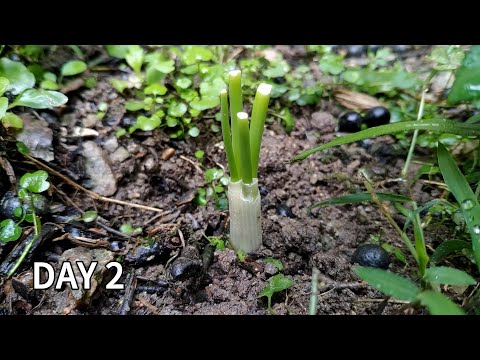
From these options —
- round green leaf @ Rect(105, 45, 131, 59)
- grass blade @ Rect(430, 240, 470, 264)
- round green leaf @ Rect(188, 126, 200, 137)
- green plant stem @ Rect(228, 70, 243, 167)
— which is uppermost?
green plant stem @ Rect(228, 70, 243, 167)

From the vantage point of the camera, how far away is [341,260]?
182 centimetres

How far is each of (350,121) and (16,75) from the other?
1701mm

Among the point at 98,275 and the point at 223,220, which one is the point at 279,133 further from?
the point at 98,275

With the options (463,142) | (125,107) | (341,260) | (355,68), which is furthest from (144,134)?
(463,142)

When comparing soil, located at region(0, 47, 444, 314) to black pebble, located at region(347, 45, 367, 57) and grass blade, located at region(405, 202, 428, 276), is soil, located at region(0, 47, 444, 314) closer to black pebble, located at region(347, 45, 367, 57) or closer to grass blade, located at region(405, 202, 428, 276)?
grass blade, located at region(405, 202, 428, 276)

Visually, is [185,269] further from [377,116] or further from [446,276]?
[377,116]

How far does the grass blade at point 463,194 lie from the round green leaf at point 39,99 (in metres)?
1.60

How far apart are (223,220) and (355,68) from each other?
1.42 meters

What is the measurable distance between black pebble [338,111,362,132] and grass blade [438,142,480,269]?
31.9 inches

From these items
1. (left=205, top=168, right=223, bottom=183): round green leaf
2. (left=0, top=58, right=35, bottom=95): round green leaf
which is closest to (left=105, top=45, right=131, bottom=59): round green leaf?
(left=0, top=58, right=35, bottom=95): round green leaf

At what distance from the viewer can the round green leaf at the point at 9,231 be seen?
1745mm

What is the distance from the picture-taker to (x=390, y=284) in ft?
4.30

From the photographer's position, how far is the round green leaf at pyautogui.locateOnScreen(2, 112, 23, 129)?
2002mm

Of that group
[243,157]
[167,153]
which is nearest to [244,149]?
[243,157]
